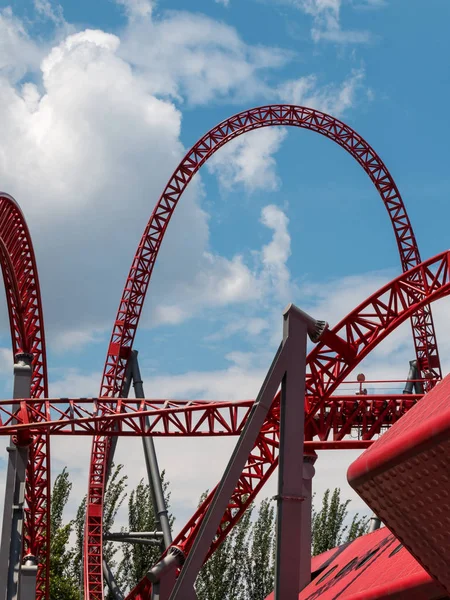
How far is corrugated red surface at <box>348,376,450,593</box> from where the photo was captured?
329 inches

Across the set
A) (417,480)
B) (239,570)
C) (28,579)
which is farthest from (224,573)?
(417,480)

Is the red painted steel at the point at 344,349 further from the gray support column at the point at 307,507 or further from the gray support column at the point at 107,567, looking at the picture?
the gray support column at the point at 107,567

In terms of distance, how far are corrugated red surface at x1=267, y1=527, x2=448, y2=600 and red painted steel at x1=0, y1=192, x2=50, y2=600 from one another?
24.5ft

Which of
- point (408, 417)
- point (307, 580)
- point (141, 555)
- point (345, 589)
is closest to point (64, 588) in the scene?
point (141, 555)

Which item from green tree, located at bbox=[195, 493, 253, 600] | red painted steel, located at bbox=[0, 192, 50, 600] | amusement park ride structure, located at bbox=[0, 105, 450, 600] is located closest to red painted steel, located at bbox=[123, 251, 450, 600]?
amusement park ride structure, located at bbox=[0, 105, 450, 600]

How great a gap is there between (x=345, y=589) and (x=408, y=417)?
16.7ft

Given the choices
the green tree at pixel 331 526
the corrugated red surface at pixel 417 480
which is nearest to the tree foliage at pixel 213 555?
the green tree at pixel 331 526

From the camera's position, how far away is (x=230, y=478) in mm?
13930

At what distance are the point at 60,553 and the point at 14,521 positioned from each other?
1683cm

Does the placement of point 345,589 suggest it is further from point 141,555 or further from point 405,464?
point 141,555

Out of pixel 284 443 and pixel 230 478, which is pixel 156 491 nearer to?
pixel 230 478

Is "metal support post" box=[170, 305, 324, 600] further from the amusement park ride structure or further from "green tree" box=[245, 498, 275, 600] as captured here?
"green tree" box=[245, 498, 275, 600]

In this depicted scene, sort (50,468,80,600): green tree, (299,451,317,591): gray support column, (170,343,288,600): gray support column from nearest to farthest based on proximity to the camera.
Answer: (170,343,288,600): gray support column → (299,451,317,591): gray support column → (50,468,80,600): green tree

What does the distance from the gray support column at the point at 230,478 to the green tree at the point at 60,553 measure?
2337 centimetres
